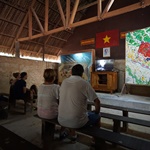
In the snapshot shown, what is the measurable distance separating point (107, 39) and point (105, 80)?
2127 mm

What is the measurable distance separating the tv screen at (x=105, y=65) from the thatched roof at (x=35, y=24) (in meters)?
2.26

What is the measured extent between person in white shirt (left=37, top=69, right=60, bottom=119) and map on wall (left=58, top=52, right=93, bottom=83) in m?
4.85

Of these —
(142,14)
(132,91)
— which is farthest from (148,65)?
(142,14)

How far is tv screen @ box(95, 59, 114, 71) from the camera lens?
588 centimetres

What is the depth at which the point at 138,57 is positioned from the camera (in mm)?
4539

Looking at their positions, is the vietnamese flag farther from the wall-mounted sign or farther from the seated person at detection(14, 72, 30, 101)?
the seated person at detection(14, 72, 30, 101)

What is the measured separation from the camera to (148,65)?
427cm

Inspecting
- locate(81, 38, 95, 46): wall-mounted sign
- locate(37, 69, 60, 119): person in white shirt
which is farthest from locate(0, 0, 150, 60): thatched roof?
locate(37, 69, 60, 119): person in white shirt

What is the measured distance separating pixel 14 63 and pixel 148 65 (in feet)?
17.6

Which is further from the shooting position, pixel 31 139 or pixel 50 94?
pixel 31 139

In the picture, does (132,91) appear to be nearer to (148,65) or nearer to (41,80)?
(148,65)

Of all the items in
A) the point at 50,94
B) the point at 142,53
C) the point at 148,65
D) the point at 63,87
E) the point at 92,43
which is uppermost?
the point at 92,43

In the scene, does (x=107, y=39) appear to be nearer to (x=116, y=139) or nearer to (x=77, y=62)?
(x=77, y=62)

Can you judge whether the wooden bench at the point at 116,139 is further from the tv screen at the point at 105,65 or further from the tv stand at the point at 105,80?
the tv screen at the point at 105,65
